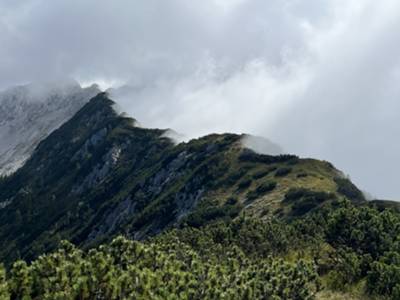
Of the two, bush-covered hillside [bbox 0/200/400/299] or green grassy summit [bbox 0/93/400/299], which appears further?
→ green grassy summit [bbox 0/93/400/299]

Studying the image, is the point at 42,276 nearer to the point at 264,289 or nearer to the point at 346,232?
the point at 264,289

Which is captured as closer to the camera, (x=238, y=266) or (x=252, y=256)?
(x=238, y=266)

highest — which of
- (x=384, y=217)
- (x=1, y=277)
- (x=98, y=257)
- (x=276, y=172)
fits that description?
(x=276, y=172)

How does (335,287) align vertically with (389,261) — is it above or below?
below

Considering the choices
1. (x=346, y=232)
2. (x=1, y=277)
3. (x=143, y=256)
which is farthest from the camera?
(x=346, y=232)

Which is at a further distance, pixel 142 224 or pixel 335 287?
pixel 142 224

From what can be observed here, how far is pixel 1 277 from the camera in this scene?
48.9m

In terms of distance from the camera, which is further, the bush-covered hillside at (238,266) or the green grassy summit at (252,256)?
the green grassy summit at (252,256)

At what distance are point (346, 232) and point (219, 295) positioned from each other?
4929 cm

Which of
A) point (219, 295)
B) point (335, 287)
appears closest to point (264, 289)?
point (219, 295)

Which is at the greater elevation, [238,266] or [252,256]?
[252,256]

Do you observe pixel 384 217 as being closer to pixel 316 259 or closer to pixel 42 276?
pixel 316 259

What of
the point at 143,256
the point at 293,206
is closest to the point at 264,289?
the point at 143,256

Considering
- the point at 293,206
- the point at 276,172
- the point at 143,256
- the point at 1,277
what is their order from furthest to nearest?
the point at 276,172 < the point at 293,206 < the point at 143,256 < the point at 1,277
